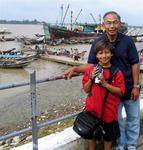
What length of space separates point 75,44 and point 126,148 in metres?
54.3

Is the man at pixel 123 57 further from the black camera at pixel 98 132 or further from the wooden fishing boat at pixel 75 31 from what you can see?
the wooden fishing boat at pixel 75 31

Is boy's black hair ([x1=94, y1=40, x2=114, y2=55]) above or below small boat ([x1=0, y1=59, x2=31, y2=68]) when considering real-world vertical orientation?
above

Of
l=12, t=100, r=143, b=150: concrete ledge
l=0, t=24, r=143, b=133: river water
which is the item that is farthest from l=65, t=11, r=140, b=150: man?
l=0, t=24, r=143, b=133: river water

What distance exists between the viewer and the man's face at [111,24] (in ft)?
11.6

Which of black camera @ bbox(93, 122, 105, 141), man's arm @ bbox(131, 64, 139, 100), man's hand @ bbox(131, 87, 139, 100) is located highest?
man's arm @ bbox(131, 64, 139, 100)

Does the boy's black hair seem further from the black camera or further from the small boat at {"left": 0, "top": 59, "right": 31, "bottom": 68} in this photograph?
the small boat at {"left": 0, "top": 59, "right": 31, "bottom": 68}

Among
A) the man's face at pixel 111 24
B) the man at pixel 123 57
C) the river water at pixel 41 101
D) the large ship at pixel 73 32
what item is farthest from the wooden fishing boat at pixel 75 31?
the man's face at pixel 111 24

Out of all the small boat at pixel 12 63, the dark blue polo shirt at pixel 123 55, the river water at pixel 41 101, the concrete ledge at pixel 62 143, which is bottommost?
the small boat at pixel 12 63

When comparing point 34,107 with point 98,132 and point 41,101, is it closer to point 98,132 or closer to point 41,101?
point 98,132

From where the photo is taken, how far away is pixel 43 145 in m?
3.73

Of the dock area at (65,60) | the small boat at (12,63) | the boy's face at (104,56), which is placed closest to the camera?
the boy's face at (104,56)

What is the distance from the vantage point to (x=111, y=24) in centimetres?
355

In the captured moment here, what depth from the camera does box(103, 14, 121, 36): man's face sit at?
354cm

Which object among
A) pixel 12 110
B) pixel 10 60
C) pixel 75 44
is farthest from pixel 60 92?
pixel 75 44
